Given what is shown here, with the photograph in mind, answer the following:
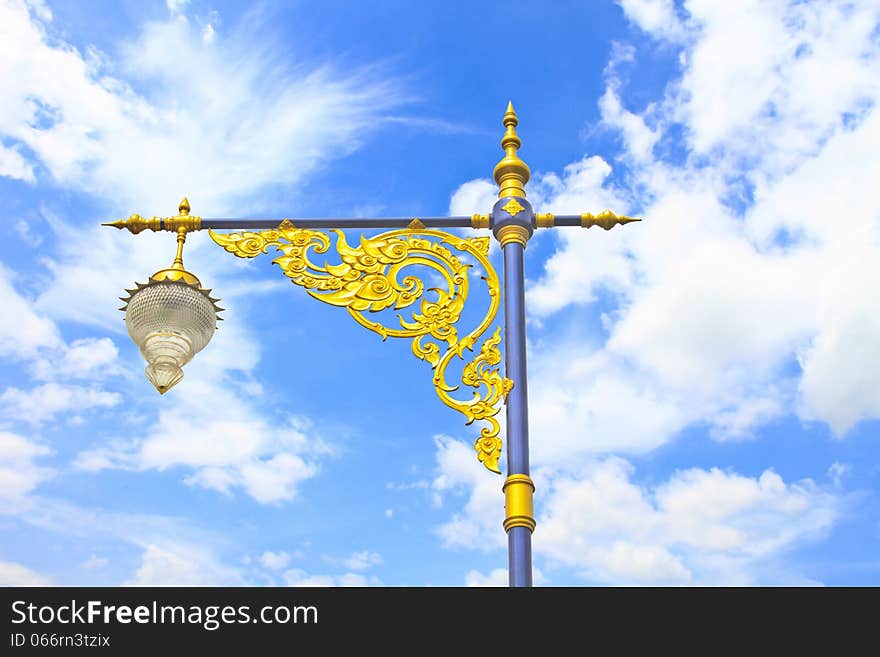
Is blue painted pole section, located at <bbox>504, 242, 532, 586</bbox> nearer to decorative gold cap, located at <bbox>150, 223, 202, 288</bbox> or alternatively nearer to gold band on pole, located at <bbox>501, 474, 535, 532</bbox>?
gold band on pole, located at <bbox>501, 474, 535, 532</bbox>

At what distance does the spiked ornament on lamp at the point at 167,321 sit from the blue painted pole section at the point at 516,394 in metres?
2.06

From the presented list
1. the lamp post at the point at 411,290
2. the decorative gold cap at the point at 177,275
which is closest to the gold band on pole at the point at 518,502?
the lamp post at the point at 411,290

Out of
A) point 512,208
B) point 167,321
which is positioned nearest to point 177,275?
point 167,321

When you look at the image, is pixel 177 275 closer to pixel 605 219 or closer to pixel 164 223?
pixel 164 223

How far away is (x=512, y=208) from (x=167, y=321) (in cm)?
253

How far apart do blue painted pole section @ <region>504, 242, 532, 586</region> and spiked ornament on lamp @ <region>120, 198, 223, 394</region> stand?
2062mm

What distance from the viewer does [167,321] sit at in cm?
763

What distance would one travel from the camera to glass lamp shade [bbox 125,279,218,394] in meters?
7.62
